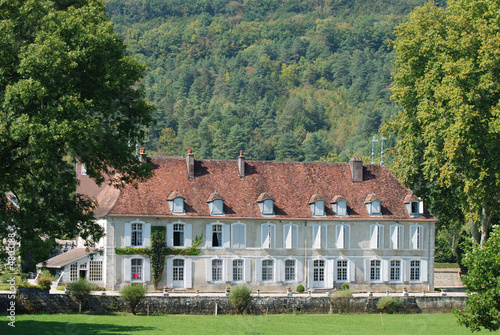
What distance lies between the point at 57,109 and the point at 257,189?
2408 cm

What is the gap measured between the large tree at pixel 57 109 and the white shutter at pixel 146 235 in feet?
54.0

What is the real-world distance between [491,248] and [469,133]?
19.4 meters

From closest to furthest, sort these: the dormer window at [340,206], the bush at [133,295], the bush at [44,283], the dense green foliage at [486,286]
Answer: the dense green foliage at [486,286]
the bush at [44,283]
the bush at [133,295]
the dormer window at [340,206]

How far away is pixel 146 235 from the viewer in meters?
46.8

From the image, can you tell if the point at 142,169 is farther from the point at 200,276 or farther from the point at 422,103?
the point at 422,103

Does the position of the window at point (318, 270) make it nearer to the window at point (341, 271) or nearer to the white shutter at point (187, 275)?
the window at point (341, 271)

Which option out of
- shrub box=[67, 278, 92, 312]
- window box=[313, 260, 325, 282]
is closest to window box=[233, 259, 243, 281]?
window box=[313, 260, 325, 282]

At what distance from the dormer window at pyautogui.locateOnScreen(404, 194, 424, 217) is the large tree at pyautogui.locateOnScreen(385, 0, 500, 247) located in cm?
155

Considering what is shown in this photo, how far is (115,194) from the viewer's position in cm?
4772

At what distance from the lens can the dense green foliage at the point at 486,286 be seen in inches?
1040

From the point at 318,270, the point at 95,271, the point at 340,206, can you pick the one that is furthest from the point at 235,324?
the point at 340,206

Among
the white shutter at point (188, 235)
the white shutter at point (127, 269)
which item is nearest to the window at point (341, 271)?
the white shutter at point (188, 235)

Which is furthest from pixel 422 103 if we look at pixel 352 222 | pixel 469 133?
pixel 352 222

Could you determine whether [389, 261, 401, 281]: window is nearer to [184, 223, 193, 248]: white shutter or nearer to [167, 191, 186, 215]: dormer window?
[184, 223, 193, 248]: white shutter
